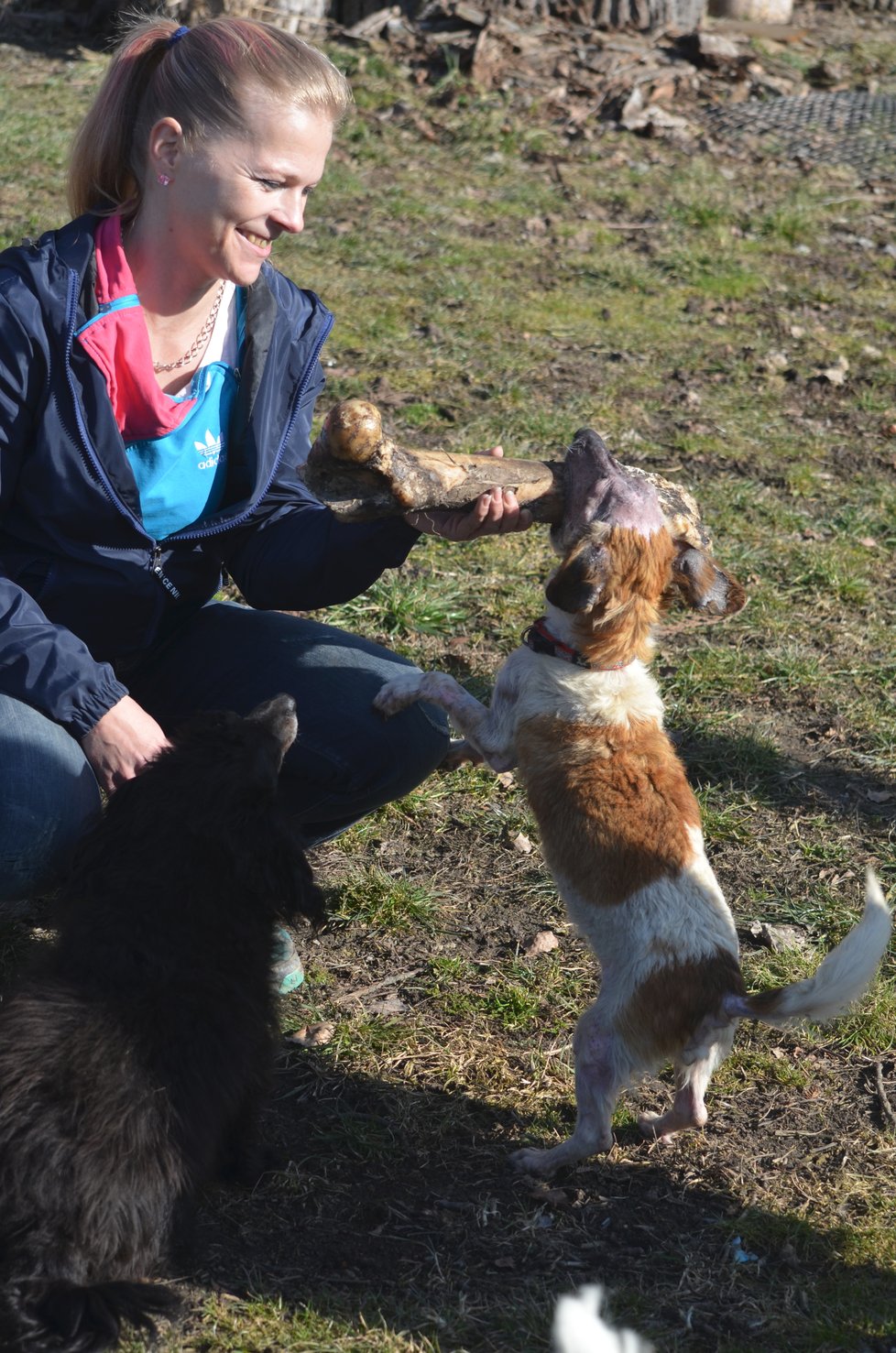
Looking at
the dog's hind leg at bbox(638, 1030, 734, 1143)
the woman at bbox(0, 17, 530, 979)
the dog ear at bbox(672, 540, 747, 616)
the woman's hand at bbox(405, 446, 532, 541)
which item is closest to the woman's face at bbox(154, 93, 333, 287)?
the woman at bbox(0, 17, 530, 979)

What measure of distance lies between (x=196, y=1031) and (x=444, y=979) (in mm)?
1075

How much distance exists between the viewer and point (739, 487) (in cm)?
594

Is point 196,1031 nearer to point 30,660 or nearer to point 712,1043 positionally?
point 30,660

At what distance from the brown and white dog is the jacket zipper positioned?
2.00ft

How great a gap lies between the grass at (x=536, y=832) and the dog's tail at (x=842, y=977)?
1.82 feet

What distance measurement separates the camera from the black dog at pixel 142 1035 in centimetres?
227

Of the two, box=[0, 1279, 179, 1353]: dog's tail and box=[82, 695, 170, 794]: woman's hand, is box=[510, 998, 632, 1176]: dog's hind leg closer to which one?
box=[0, 1279, 179, 1353]: dog's tail

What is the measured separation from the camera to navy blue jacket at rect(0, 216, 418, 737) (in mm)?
2885

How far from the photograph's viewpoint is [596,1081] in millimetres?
2908

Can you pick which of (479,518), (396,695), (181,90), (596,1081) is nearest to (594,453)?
(479,518)

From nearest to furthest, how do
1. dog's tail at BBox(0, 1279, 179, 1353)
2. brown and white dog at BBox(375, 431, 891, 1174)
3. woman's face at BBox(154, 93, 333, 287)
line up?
dog's tail at BBox(0, 1279, 179, 1353) → brown and white dog at BBox(375, 431, 891, 1174) → woman's face at BBox(154, 93, 333, 287)

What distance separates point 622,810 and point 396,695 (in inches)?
28.6

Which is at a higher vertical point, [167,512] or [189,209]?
[189,209]

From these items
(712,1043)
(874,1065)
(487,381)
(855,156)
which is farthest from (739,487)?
(855,156)
